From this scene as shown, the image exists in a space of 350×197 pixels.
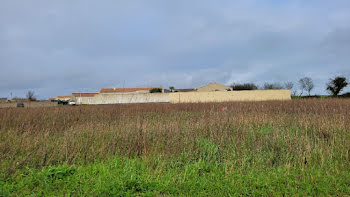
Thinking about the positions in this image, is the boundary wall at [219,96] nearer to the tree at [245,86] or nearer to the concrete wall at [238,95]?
the concrete wall at [238,95]

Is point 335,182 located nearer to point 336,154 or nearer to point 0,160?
point 336,154

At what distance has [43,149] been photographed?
181 inches

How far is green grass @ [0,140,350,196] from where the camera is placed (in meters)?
3.16

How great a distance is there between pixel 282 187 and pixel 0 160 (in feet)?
18.2

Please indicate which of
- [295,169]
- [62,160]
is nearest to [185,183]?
[295,169]

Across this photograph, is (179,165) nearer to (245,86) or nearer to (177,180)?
(177,180)

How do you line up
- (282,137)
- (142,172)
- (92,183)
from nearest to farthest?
1. (92,183)
2. (142,172)
3. (282,137)

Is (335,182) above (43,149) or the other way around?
the other way around

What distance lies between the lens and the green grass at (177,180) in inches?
124

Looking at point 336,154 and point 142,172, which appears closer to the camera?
point 142,172

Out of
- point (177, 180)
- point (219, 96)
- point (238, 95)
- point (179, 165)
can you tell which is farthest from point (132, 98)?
point (177, 180)

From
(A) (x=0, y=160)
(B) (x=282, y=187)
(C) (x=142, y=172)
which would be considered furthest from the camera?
(A) (x=0, y=160)

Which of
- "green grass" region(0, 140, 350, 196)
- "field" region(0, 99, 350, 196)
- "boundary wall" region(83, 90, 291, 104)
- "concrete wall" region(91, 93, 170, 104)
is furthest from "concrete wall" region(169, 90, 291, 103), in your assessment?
"green grass" region(0, 140, 350, 196)

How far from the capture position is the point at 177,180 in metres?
3.53
